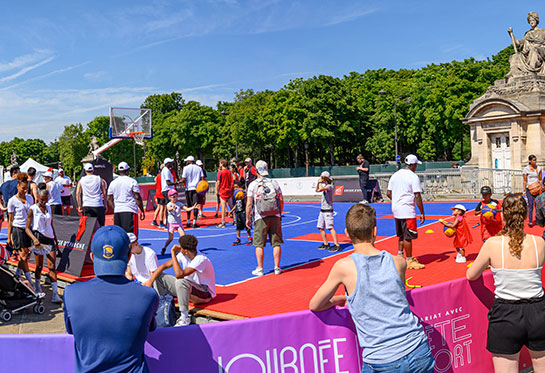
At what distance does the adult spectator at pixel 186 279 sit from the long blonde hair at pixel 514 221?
432 centimetres

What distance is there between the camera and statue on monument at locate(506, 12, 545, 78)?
2992 cm

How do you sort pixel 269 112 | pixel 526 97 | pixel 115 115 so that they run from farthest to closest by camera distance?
pixel 269 112 → pixel 115 115 → pixel 526 97

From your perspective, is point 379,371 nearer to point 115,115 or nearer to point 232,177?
point 232,177

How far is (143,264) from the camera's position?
7.30 m

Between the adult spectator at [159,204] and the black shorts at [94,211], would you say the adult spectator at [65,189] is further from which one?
the black shorts at [94,211]

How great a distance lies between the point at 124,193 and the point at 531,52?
1110 inches

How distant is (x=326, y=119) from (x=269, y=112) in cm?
796

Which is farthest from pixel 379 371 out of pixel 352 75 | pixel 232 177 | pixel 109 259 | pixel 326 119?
pixel 352 75

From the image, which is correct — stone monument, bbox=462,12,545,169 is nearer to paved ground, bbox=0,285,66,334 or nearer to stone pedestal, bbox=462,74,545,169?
stone pedestal, bbox=462,74,545,169

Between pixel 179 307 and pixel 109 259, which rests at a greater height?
pixel 109 259

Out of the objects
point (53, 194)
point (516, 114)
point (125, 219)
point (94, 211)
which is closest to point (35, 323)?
point (125, 219)

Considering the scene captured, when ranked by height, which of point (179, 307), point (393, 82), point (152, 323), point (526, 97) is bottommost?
point (179, 307)

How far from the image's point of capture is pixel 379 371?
331cm

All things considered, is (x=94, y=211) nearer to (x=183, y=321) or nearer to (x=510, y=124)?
(x=183, y=321)
